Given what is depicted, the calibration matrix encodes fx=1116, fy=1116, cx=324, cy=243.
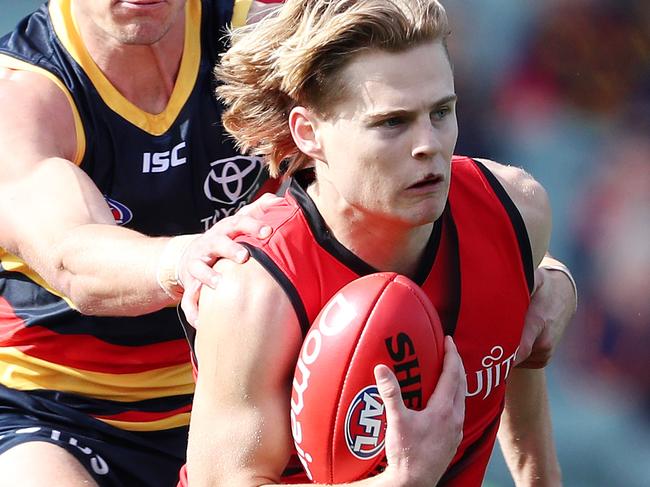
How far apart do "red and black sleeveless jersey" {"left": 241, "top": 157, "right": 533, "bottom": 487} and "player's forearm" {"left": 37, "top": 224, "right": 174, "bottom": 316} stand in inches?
15.5

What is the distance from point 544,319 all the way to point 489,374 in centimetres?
31

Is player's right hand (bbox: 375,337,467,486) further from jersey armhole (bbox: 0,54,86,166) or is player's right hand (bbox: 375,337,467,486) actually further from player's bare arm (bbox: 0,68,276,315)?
jersey armhole (bbox: 0,54,86,166)

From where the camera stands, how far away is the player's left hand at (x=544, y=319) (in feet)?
9.57

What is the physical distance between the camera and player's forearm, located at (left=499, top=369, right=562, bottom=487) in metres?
3.29

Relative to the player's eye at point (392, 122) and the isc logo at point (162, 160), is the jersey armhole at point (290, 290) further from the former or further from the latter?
the isc logo at point (162, 160)

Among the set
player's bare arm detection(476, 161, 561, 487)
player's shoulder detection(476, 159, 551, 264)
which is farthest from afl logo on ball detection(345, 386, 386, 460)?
player's bare arm detection(476, 161, 561, 487)

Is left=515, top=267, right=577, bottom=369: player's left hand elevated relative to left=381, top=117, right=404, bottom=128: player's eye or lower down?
lower down

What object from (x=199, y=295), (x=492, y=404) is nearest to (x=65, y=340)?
(x=199, y=295)

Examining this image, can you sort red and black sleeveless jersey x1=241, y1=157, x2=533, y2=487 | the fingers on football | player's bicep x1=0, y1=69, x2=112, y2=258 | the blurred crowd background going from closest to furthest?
the fingers on football, red and black sleeveless jersey x1=241, y1=157, x2=533, y2=487, player's bicep x1=0, y1=69, x2=112, y2=258, the blurred crowd background

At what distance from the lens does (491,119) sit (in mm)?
5660

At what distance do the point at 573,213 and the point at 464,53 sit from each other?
997 mm

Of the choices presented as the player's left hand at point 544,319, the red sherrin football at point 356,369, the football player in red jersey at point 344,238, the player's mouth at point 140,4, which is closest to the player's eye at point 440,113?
the football player in red jersey at point 344,238

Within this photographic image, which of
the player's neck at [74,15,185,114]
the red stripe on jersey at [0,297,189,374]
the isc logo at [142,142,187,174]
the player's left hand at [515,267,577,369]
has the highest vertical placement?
the player's neck at [74,15,185,114]

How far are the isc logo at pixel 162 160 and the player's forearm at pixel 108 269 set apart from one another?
1.72 feet
